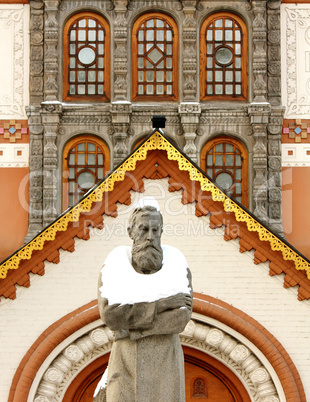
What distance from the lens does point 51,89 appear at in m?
23.0

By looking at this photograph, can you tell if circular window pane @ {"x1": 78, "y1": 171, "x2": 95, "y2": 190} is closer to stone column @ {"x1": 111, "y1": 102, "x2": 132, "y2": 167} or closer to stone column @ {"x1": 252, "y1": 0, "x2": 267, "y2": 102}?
stone column @ {"x1": 111, "y1": 102, "x2": 132, "y2": 167}

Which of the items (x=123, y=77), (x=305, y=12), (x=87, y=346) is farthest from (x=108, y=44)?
(x=87, y=346)

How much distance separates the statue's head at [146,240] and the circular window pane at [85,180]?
13.5 m

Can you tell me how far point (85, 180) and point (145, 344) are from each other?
555 inches

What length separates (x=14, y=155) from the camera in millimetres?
23047

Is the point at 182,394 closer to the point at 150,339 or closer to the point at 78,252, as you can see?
the point at 150,339

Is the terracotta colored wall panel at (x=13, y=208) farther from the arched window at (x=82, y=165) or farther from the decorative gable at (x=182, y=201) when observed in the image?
the decorative gable at (x=182, y=201)

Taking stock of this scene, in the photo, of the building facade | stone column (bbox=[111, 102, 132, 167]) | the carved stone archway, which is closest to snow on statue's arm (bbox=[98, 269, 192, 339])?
the carved stone archway

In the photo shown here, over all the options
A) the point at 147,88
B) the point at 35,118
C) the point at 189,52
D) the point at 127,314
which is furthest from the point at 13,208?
the point at 127,314

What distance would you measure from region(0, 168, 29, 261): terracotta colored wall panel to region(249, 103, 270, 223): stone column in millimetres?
4818

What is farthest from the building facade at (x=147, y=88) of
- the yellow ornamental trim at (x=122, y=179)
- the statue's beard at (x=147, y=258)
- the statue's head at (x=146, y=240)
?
the statue's beard at (x=147, y=258)

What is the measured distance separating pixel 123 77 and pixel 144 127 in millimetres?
1159

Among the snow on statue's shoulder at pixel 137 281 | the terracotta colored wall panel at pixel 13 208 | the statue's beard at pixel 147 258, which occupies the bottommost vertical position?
the snow on statue's shoulder at pixel 137 281

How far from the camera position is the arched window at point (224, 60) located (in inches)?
920
